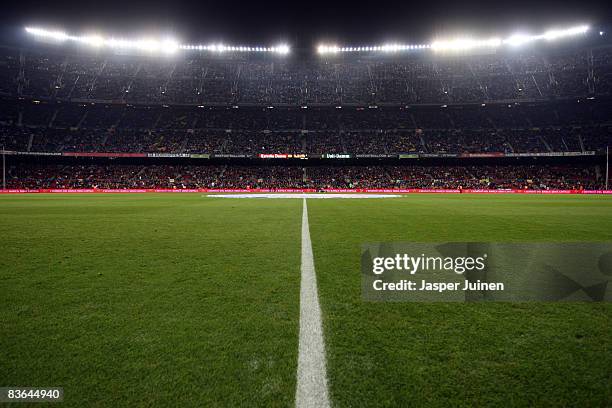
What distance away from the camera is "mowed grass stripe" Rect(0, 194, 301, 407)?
2029 mm

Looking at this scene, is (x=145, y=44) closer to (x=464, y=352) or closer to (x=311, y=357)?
(x=311, y=357)

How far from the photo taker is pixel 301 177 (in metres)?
50.6

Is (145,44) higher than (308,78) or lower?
higher

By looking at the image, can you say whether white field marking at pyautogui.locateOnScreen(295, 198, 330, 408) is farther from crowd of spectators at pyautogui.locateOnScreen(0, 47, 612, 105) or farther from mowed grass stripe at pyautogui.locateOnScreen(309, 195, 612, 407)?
crowd of spectators at pyautogui.locateOnScreen(0, 47, 612, 105)

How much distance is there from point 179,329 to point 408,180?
160ft

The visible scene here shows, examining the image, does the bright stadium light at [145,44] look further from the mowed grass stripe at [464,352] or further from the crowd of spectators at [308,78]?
the mowed grass stripe at [464,352]

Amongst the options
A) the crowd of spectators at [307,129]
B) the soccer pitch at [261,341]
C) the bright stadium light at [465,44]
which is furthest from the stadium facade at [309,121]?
the soccer pitch at [261,341]

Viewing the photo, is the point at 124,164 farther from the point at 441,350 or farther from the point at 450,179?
the point at 441,350

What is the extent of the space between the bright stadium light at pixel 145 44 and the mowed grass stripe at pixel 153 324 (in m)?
65.0

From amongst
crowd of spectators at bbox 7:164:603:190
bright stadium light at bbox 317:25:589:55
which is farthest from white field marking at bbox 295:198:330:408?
bright stadium light at bbox 317:25:589:55

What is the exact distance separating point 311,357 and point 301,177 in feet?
159

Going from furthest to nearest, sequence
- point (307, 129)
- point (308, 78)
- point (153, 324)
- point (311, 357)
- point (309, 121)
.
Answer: point (308, 78)
point (309, 121)
point (307, 129)
point (153, 324)
point (311, 357)

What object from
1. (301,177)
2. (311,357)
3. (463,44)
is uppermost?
(463,44)

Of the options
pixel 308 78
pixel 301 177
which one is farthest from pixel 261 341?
pixel 308 78
